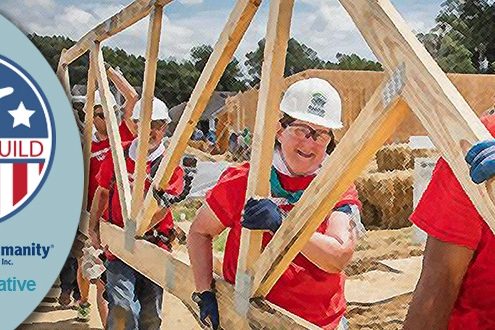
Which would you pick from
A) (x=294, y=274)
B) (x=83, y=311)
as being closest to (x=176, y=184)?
(x=294, y=274)

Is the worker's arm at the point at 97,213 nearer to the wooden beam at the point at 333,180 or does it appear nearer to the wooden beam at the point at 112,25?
the wooden beam at the point at 112,25

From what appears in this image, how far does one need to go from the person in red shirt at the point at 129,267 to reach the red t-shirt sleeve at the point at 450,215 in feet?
9.11

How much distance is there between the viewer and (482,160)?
133cm

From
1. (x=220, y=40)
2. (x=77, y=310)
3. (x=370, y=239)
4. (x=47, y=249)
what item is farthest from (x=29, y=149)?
(x=370, y=239)

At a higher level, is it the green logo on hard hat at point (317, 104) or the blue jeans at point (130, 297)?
the green logo on hard hat at point (317, 104)

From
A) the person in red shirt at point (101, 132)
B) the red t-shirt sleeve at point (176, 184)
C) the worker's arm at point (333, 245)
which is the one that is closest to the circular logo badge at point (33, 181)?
the worker's arm at point (333, 245)

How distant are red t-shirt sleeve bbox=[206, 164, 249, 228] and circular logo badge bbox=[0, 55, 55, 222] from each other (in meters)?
0.59

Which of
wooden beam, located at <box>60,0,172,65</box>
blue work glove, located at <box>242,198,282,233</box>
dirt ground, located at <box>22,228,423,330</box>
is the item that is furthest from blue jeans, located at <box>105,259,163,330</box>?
blue work glove, located at <box>242,198,282,233</box>

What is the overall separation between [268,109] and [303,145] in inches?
10.5

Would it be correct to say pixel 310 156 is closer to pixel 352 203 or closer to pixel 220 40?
pixel 352 203

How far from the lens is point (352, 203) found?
102 inches

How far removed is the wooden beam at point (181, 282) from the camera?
2.40 m

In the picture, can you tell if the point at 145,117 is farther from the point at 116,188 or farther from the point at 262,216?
the point at 262,216

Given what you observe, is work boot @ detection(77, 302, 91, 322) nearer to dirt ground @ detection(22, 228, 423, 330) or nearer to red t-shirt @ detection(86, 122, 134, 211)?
dirt ground @ detection(22, 228, 423, 330)
